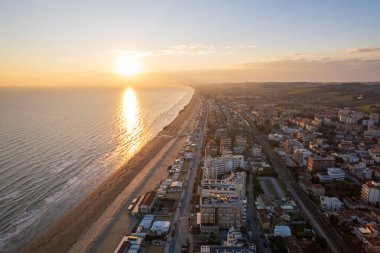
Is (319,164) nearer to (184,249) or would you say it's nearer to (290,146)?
(290,146)

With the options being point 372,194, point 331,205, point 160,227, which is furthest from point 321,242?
point 160,227

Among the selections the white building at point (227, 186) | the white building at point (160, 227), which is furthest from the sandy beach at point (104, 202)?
the white building at point (227, 186)

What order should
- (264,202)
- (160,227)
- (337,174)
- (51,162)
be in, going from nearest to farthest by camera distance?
(160,227) < (264,202) < (337,174) < (51,162)

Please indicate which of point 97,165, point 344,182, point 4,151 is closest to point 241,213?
point 344,182

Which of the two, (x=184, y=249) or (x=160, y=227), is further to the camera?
(x=160, y=227)

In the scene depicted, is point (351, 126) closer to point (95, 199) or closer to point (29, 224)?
point (95, 199)

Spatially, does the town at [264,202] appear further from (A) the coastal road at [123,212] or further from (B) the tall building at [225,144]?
(A) the coastal road at [123,212]

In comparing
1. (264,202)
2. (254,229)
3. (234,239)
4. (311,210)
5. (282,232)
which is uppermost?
(234,239)

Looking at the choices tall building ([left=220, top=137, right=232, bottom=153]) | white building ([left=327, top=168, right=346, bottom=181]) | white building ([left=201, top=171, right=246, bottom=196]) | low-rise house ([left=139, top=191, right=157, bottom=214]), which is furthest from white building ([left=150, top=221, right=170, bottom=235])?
tall building ([left=220, top=137, right=232, bottom=153])
